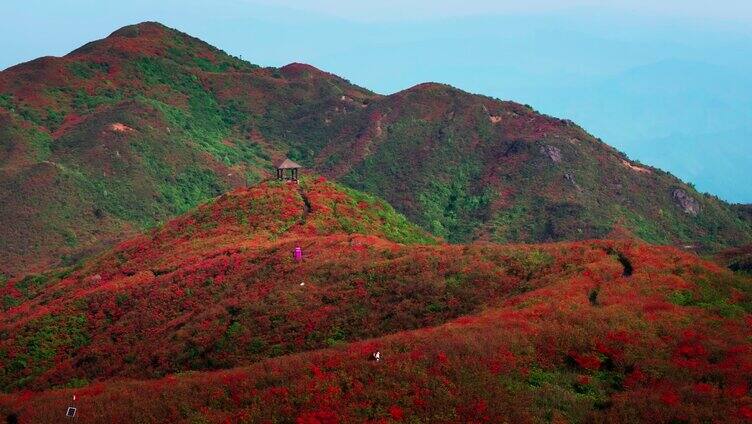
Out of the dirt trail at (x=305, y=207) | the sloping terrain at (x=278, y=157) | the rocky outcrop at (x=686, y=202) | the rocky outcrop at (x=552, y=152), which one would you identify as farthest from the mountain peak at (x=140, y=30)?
the rocky outcrop at (x=686, y=202)

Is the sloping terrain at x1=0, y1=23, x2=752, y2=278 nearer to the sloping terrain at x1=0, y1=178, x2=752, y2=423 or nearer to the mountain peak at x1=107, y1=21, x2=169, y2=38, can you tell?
the mountain peak at x1=107, y1=21, x2=169, y2=38

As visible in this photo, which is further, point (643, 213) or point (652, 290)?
point (643, 213)

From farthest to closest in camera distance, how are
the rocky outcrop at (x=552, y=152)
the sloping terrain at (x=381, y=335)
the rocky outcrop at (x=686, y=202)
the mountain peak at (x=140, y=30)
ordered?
the mountain peak at (x=140, y=30) < the rocky outcrop at (x=552, y=152) < the rocky outcrop at (x=686, y=202) < the sloping terrain at (x=381, y=335)

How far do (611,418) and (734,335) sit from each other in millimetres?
6743

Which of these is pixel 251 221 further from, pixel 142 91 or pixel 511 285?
pixel 142 91

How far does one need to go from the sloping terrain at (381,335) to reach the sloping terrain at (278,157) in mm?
37217

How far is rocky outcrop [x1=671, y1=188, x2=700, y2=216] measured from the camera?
262 feet

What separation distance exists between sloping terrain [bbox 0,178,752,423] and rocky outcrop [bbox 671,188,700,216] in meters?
55.9

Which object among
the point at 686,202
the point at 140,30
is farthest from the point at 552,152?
the point at 140,30

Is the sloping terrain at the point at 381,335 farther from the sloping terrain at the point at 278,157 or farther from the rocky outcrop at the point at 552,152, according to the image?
the rocky outcrop at the point at 552,152

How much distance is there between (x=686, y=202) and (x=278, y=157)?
6403 centimetres

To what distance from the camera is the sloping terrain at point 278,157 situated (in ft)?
244

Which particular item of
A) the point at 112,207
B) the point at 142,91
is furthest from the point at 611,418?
the point at 142,91

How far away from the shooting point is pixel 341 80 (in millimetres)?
144000
